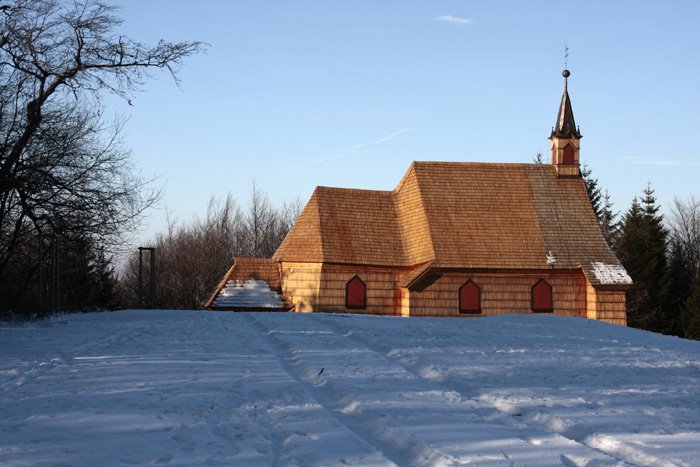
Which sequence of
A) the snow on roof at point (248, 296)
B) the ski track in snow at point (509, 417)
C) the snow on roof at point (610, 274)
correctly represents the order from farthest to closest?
the snow on roof at point (248, 296) → the snow on roof at point (610, 274) → the ski track in snow at point (509, 417)

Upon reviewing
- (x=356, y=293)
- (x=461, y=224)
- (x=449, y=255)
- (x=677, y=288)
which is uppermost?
(x=461, y=224)

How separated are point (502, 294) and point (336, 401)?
2921cm

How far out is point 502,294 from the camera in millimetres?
36969

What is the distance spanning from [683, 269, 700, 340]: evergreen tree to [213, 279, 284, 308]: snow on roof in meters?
29.9

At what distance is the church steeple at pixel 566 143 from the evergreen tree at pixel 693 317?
16905 mm


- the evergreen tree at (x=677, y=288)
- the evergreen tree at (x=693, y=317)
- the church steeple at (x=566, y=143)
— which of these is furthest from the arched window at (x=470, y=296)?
the evergreen tree at (x=677, y=288)

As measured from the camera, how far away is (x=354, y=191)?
4056cm

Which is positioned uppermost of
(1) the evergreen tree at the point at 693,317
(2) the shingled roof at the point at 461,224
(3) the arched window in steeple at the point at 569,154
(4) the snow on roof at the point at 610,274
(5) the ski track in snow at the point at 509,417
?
(3) the arched window in steeple at the point at 569,154

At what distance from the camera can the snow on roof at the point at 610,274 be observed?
36.2 m

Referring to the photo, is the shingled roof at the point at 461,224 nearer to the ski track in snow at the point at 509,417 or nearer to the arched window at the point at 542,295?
the arched window at the point at 542,295

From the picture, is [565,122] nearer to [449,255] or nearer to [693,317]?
[449,255]

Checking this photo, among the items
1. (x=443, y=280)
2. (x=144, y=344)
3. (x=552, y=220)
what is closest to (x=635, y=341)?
(x=144, y=344)

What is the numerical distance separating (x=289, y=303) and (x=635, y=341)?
22286 millimetres

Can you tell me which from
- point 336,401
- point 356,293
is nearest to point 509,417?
point 336,401
